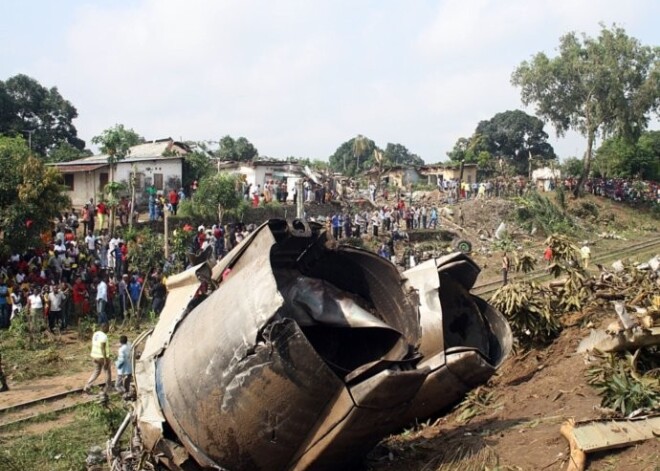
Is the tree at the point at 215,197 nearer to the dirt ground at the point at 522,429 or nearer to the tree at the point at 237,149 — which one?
the dirt ground at the point at 522,429

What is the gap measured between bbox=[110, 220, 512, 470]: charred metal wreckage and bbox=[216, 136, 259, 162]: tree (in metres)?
45.3

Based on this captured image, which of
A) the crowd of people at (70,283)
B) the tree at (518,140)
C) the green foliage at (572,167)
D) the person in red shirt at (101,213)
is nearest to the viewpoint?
the crowd of people at (70,283)

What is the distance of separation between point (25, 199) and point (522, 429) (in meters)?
15.3

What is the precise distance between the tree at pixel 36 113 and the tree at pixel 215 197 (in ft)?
81.2

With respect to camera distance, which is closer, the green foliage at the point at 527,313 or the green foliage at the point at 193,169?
the green foliage at the point at 527,313

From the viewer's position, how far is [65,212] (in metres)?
24.1

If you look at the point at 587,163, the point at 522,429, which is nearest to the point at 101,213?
the point at 522,429

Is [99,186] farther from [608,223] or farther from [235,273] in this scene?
[608,223]

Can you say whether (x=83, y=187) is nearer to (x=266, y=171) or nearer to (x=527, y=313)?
(x=266, y=171)

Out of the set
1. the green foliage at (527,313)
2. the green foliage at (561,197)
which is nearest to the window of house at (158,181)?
the green foliage at (561,197)

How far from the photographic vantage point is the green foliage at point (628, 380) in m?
7.64

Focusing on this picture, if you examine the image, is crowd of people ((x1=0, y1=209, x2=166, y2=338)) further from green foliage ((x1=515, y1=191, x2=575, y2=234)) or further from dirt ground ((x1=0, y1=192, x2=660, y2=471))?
green foliage ((x1=515, y1=191, x2=575, y2=234))

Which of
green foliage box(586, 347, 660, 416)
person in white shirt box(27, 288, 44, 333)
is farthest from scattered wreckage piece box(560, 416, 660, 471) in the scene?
person in white shirt box(27, 288, 44, 333)

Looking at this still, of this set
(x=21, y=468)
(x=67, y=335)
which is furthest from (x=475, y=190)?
(x=21, y=468)
